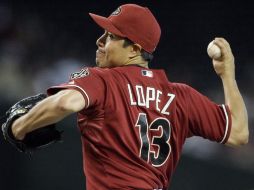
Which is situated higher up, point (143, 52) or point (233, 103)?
point (143, 52)

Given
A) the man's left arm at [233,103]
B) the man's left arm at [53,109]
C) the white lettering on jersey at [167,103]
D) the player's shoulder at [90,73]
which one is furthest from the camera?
the man's left arm at [233,103]

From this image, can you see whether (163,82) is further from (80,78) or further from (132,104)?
(80,78)


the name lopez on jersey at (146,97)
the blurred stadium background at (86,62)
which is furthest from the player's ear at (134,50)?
the blurred stadium background at (86,62)

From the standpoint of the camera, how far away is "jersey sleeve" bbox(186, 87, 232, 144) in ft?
5.27

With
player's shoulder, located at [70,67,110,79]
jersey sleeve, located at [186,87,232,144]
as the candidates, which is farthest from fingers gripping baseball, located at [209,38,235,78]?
player's shoulder, located at [70,67,110,79]

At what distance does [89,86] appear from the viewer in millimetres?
1373

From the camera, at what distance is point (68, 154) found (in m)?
3.41

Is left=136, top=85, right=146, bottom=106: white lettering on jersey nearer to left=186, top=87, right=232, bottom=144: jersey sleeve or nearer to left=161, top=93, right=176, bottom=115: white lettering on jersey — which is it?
left=161, top=93, right=176, bottom=115: white lettering on jersey

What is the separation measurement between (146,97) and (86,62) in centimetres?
207

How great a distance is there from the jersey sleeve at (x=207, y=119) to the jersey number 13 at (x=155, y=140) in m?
0.11

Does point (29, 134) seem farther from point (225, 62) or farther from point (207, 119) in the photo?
point (225, 62)

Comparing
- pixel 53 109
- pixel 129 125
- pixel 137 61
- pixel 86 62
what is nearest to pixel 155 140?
pixel 129 125

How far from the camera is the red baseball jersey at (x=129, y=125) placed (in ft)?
4.66

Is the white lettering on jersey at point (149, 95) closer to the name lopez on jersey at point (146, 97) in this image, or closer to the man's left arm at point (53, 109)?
the name lopez on jersey at point (146, 97)
